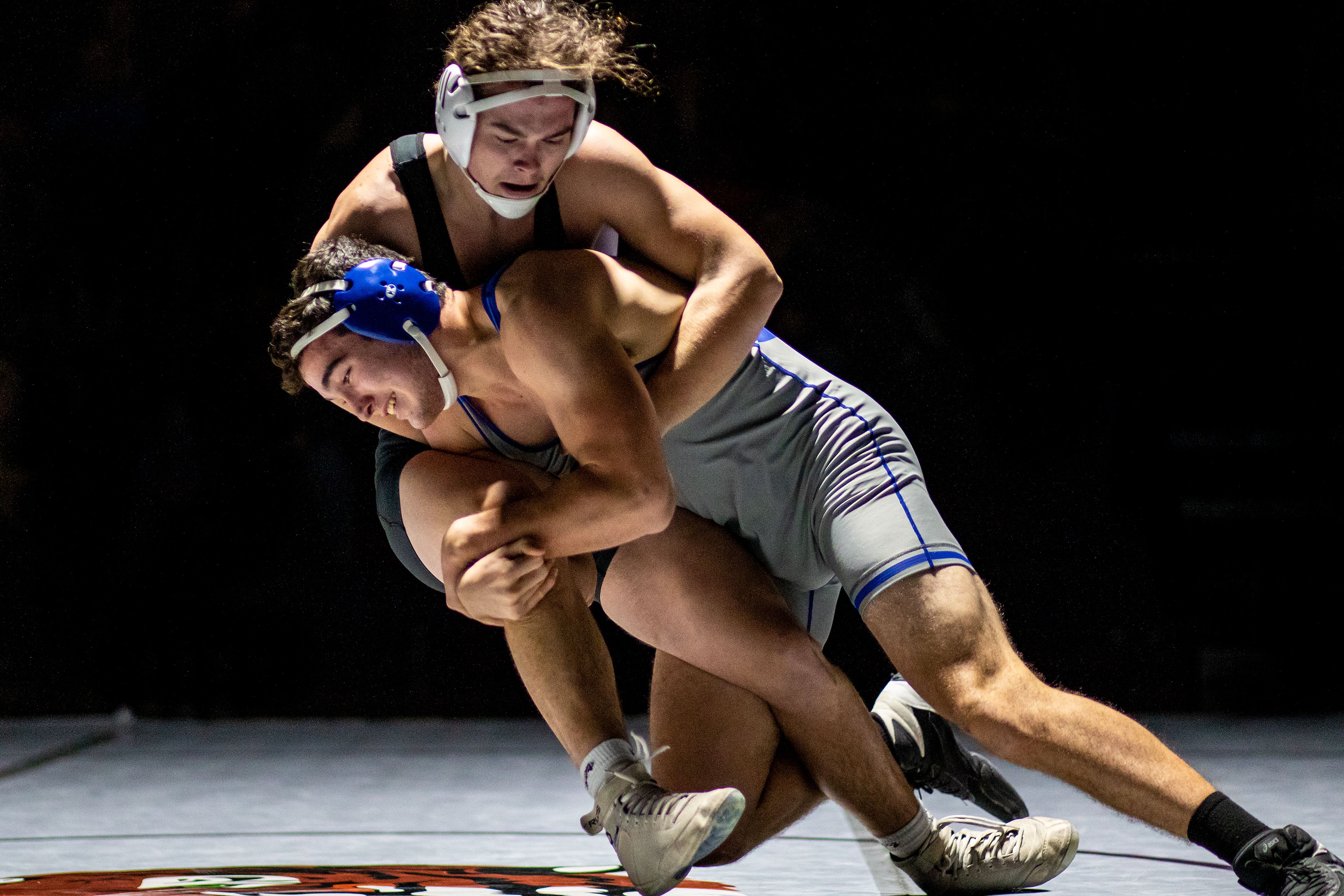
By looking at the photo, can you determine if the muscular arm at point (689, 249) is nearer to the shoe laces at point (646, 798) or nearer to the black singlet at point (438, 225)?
the black singlet at point (438, 225)

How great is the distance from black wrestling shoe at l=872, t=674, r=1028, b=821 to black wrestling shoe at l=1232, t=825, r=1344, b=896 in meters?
0.73

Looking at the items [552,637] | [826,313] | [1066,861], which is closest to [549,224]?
[552,637]

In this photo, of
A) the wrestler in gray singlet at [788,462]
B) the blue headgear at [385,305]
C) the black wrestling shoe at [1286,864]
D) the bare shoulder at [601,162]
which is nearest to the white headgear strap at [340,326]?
the blue headgear at [385,305]

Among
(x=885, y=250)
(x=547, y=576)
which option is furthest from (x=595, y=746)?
(x=885, y=250)

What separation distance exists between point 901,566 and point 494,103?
0.84m

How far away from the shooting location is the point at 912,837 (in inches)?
86.9

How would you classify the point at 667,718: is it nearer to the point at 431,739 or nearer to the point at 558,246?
the point at 558,246

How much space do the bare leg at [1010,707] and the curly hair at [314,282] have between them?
2.82 feet

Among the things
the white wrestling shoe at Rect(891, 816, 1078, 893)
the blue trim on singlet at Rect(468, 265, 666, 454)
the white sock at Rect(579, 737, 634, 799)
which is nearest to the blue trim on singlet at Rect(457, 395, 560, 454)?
the blue trim on singlet at Rect(468, 265, 666, 454)

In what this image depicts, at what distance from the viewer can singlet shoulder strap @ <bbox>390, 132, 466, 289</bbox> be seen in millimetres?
2195

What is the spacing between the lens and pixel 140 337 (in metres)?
4.53

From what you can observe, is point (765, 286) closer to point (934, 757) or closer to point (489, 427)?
point (489, 427)

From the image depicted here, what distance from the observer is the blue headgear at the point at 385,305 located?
2020 millimetres

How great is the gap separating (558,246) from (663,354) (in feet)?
0.75
